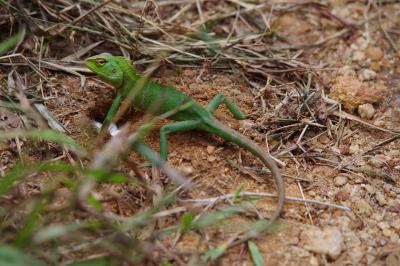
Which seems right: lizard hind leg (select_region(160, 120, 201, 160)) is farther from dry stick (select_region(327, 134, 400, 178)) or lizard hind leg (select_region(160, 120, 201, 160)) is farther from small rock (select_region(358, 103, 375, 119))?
small rock (select_region(358, 103, 375, 119))

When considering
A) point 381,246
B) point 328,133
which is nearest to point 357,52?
point 328,133

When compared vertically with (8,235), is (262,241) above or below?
below

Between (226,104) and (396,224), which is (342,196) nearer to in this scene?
(396,224)

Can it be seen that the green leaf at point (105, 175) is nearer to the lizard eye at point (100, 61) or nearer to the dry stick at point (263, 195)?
the dry stick at point (263, 195)

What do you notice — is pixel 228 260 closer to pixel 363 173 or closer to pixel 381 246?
pixel 381 246

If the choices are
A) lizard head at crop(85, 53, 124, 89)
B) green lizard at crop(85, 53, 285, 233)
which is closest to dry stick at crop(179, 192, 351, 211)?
Answer: green lizard at crop(85, 53, 285, 233)

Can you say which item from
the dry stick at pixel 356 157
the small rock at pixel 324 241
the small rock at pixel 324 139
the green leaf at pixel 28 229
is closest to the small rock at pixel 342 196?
Result: the dry stick at pixel 356 157
